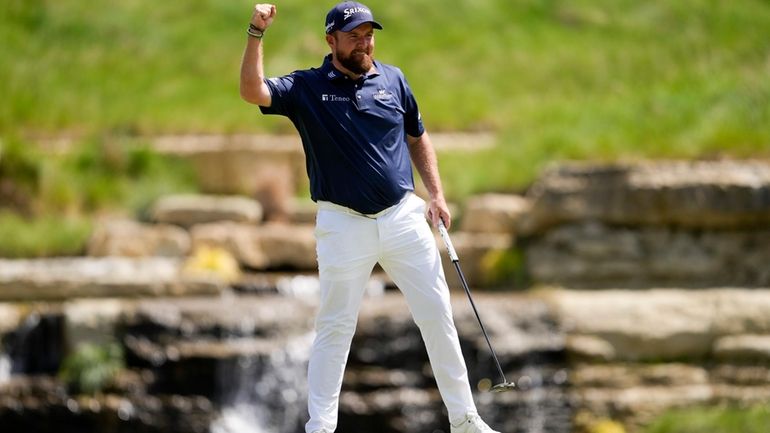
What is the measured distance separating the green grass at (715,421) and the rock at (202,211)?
5.41 m

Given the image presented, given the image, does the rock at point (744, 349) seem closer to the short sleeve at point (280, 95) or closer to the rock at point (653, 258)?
the rock at point (653, 258)

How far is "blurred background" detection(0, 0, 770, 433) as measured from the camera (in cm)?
1116

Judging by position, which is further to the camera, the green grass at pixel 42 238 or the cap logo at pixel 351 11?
the green grass at pixel 42 238

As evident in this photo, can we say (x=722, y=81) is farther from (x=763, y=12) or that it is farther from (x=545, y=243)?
(x=763, y=12)

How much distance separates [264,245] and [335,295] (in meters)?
8.18

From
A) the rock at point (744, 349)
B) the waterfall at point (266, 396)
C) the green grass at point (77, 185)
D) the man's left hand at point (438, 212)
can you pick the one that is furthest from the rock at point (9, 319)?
the man's left hand at point (438, 212)

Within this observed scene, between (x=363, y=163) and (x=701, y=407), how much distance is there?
268 inches

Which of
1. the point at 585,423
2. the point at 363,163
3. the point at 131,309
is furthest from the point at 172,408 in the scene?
the point at 363,163

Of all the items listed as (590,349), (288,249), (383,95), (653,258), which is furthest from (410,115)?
(288,249)

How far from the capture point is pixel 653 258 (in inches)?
498

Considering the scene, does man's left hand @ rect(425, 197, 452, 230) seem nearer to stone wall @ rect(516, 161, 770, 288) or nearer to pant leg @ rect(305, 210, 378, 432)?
pant leg @ rect(305, 210, 378, 432)

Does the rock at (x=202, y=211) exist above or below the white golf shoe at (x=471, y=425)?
above

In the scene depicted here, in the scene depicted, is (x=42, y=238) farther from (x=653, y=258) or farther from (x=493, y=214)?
(x=653, y=258)

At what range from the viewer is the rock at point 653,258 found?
41.3ft
